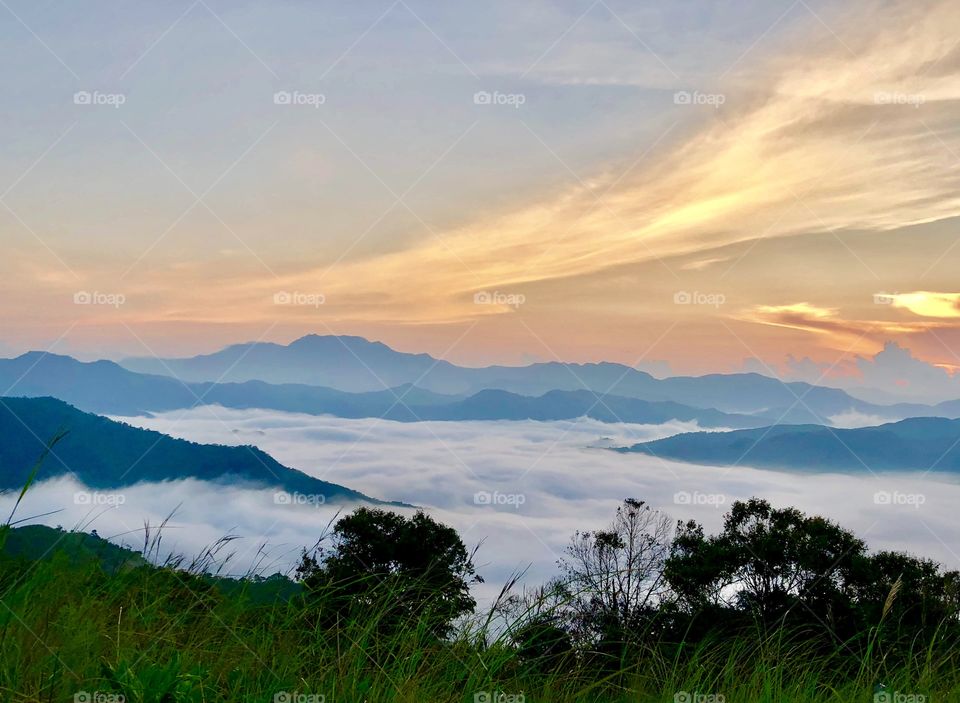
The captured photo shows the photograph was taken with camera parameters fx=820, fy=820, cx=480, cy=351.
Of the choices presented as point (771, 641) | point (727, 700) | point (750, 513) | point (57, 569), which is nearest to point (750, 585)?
point (750, 513)

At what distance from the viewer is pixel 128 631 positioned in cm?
687

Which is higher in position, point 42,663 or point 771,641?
point 771,641

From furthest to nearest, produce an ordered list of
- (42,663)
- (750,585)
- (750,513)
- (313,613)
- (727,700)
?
(750,513) → (750,585) → (313,613) → (727,700) → (42,663)

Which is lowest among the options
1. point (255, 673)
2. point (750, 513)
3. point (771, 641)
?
point (255, 673)

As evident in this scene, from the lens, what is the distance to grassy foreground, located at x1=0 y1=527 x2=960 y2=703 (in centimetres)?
594

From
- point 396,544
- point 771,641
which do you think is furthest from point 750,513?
point 771,641

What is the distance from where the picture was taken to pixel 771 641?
8906 mm

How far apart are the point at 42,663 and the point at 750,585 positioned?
2286cm

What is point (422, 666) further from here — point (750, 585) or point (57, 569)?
point (750, 585)

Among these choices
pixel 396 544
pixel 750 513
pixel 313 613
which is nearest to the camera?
pixel 313 613

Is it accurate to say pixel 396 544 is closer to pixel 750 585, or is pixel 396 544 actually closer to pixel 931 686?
pixel 750 585

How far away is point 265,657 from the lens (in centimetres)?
696

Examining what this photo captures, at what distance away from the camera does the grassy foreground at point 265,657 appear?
19.5ft

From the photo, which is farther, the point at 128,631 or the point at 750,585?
the point at 750,585
